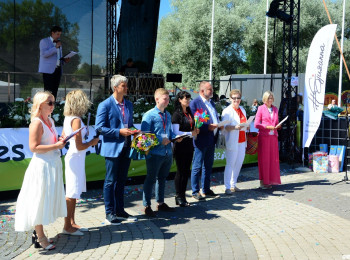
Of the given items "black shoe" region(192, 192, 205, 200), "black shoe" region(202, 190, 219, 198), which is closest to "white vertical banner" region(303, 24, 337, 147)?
"black shoe" region(202, 190, 219, 198)

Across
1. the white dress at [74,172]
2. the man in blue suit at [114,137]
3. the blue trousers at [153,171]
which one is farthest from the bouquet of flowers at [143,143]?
the white dress at [74,172]

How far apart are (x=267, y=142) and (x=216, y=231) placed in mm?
3247

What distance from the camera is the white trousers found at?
8.02 meters

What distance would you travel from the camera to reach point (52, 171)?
484cm

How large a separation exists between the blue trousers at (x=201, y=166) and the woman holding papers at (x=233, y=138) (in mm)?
504

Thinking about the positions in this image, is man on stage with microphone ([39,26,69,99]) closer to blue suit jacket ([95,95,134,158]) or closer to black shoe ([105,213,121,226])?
blue suit jacket ([95,95,134,158])

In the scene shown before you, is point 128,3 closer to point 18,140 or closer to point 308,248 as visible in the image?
point 18,140

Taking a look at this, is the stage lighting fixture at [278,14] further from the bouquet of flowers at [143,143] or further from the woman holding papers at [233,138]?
the bouquet of flowers at [143,143]

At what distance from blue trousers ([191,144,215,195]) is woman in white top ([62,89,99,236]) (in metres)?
2.40

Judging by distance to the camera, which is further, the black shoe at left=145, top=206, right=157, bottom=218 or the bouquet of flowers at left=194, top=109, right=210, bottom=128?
the bouquet of flowers at left=194, top=109, right=210, bottom=128

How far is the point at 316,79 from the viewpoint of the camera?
9805 mm

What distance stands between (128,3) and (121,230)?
511 inches

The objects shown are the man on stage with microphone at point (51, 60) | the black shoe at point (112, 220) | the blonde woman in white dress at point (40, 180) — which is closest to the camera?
the blonde woman in white dress at point (40, 180)

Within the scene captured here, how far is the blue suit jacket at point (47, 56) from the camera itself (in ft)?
33.8
